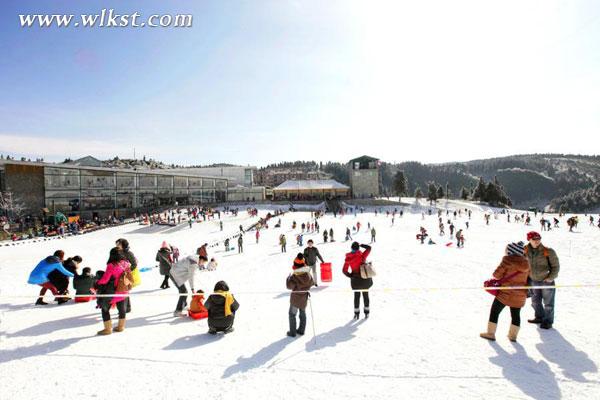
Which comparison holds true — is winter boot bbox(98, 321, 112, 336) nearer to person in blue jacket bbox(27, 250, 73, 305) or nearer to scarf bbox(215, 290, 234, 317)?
scarf bbox(215, 290, 234, 317)

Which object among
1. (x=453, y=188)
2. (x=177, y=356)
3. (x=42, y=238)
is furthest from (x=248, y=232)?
(x=453, y=188)

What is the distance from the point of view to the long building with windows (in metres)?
41.1

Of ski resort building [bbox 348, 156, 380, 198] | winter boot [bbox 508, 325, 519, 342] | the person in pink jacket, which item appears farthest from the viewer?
ski resort building [bbox 348, 156, 380, 198]

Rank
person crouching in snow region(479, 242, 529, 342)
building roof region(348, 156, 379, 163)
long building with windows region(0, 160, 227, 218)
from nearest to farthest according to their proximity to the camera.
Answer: person crouching in snow region(479, 242, 529, 342), long building with windows region(0, 160, 227, 218), building roof region(348, 156, 379, 163)

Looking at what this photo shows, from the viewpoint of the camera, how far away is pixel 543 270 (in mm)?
4945

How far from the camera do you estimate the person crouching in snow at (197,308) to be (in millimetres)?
5973

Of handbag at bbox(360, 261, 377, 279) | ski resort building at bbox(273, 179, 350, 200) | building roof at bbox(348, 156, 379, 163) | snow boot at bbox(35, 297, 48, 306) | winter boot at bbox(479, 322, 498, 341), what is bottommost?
snow boot at bbox(35, 297, 48, 306)

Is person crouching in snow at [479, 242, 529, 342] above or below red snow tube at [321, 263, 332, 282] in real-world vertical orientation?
above

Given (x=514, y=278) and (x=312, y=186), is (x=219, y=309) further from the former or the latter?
(x=312, y=186)

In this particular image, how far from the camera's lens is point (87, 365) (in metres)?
4.26

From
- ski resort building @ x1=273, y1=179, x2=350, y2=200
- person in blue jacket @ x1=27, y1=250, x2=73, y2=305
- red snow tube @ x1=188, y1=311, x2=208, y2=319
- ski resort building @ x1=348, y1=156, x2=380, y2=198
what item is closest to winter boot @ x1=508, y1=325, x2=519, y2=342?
red snow tube @ x1=188, y1=311, x2=208, y2=319

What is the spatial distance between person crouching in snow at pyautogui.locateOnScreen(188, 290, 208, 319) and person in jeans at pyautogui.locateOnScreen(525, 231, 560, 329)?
549 centimetres

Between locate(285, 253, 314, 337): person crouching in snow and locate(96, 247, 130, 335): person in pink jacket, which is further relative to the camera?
locate(96, 247, 130, 335): person in pink jacket

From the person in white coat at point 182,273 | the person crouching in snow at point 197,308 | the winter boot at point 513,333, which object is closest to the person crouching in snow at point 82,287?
the person in white coat at point 182,273
